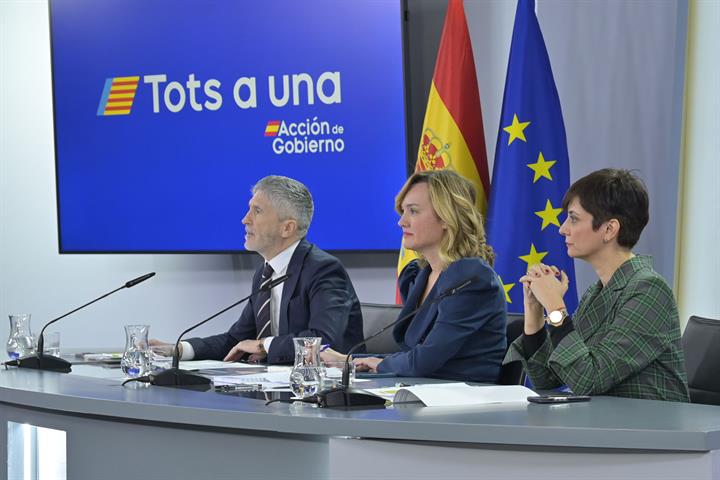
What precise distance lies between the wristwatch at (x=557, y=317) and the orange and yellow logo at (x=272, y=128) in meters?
2.81

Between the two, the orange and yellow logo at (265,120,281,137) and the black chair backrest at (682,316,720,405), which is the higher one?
the orange and yellow logo at (265,120,281,137)

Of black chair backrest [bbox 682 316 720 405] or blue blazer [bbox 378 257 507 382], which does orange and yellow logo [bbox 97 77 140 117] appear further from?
black chair backrest [bbox 682 316 720 405]

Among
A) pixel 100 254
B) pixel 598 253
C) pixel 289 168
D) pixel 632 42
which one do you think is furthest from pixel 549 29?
pixel 100 254

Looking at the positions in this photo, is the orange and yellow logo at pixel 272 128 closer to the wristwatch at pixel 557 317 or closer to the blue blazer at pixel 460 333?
the blue blazer at pixel 460 333

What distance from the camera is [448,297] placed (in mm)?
3027

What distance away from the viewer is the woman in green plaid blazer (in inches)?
98.5

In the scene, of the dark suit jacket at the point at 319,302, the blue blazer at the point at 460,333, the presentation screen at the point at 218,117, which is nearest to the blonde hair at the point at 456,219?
the blue blazer at the point at 460,333

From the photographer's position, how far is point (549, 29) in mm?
4641

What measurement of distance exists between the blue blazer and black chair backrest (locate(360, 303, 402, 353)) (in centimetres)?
59

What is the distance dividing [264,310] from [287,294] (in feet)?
0.50

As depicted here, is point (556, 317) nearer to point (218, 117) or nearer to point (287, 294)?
point (287, 294)

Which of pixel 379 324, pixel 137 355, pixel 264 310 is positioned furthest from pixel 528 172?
pixel 137 355

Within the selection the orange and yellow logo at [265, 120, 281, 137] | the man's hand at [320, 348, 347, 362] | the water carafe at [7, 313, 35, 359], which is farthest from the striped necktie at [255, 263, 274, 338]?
the orange and yellow logo at [265, 120, 281, 137]

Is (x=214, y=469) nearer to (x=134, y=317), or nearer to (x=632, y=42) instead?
(x=632, y=42)
